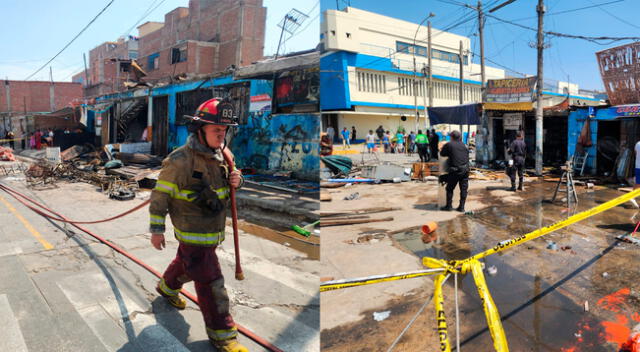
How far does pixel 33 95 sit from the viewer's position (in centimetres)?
5244

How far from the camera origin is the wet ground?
11.6 ft

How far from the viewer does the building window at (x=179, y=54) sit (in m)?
34.7

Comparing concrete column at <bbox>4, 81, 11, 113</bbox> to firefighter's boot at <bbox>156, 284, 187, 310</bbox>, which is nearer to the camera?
firefighter's boot at <bbox>156, 284, 187, 310</bbox>

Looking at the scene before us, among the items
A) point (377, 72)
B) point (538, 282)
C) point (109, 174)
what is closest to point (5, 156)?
point (109, 174)

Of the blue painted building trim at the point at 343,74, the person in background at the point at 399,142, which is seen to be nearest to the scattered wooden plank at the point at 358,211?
the person in background at the point at 399,142

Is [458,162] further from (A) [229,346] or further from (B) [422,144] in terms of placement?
(B) [422,144]

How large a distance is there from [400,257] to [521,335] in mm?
2333

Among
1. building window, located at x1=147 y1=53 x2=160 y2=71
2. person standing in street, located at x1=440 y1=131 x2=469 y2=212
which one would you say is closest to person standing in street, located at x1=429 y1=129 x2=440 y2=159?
person standing in street, located at x1=440 y1=131 x2=469 y2=212

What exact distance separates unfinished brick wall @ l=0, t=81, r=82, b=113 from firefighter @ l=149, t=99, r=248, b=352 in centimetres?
5684

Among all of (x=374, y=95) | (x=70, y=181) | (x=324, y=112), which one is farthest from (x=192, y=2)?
(x=70, y=181)

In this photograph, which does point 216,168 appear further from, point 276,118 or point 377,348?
point 276,118

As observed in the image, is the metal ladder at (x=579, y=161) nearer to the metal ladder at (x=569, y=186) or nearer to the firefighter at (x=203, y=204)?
the metal ladder at (x=569, y=186)

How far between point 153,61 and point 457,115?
35.0 meters

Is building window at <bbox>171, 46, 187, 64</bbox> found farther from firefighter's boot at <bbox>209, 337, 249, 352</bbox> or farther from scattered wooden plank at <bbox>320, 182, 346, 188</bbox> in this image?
firefighter's boot at <bbox>209, 337, 249, 352</bbox>
